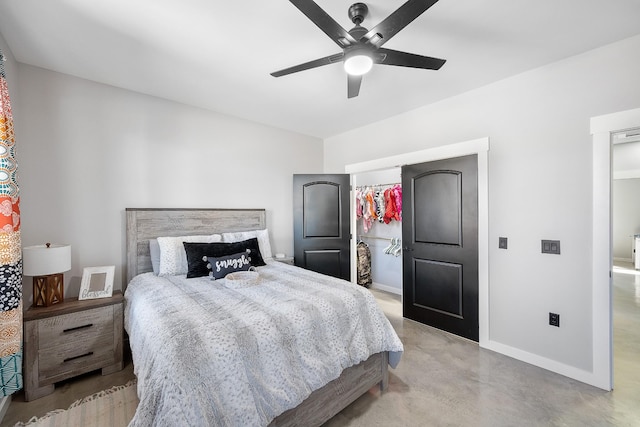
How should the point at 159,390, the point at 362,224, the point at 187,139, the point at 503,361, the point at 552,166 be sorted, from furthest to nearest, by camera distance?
1. the point at 362,224
2. the point at 187,139
3. the point at 503,361
4. the point at 552,166
5. the point at 159,390

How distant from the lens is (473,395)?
2010mm

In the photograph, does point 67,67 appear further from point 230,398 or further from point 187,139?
point 230,398

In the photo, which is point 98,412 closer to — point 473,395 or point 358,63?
point 473,395

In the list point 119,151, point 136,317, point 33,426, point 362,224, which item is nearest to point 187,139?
point 119,151

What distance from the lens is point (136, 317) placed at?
182 cm

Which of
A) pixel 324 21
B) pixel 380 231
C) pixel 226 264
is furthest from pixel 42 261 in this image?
pixel 380 231

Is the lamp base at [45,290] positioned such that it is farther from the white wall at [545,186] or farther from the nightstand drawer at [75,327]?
the white wall at [545,186]

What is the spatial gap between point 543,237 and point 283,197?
3102 millimetres

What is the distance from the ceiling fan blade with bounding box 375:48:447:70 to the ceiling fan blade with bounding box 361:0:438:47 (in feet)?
0.31

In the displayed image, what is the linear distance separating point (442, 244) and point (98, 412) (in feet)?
10.8

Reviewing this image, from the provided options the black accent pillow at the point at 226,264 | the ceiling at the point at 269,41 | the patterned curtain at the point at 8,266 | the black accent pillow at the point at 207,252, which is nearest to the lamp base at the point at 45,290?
the patterned curtain at the point at 8,266

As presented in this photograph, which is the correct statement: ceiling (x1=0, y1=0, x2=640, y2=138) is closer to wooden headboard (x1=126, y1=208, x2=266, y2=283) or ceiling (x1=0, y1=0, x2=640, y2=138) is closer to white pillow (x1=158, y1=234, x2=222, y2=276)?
wooden headboard (x1=126, y1=208, x2=266, y2=283)

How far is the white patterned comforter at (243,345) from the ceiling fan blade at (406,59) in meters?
1.61

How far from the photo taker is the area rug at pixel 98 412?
1.75 metres
